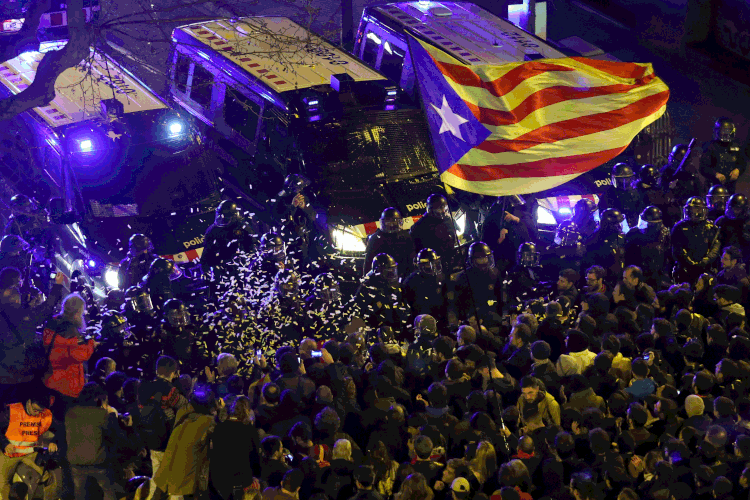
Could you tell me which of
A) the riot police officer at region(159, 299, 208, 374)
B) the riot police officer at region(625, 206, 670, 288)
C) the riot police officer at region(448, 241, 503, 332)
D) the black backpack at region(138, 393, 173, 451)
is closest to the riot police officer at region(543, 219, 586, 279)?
the riot police officer at region(625, 206, 670, 288)

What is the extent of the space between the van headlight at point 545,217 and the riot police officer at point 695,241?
2217 millimetres

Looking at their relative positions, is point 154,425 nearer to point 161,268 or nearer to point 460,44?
point 161,268

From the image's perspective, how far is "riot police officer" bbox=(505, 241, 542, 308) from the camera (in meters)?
10.7

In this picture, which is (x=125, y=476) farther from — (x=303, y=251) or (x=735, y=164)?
(x=735, y=164)

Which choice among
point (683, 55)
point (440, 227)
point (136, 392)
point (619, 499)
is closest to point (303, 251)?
point (440, 227)

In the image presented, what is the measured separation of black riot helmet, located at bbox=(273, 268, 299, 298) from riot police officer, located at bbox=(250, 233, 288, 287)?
1.16 ft

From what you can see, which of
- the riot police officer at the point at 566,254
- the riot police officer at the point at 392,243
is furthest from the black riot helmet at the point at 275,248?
the riot police officer at the point at 566,254

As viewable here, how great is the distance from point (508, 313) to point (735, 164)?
212 inches

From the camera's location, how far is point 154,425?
788 centimetres

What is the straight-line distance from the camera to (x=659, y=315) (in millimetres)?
9609

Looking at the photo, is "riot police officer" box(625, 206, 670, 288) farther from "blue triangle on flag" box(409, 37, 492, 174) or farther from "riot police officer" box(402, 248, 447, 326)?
"blue triangle on flag" box(409, 37, 492, 174)

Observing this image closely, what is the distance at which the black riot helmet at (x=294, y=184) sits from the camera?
12000 millimetres

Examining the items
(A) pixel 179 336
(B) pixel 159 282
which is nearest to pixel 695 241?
(A) pixel 179 336

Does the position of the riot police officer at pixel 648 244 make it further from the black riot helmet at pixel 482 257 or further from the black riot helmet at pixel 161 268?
the black riot helmet at pixel 161 268
